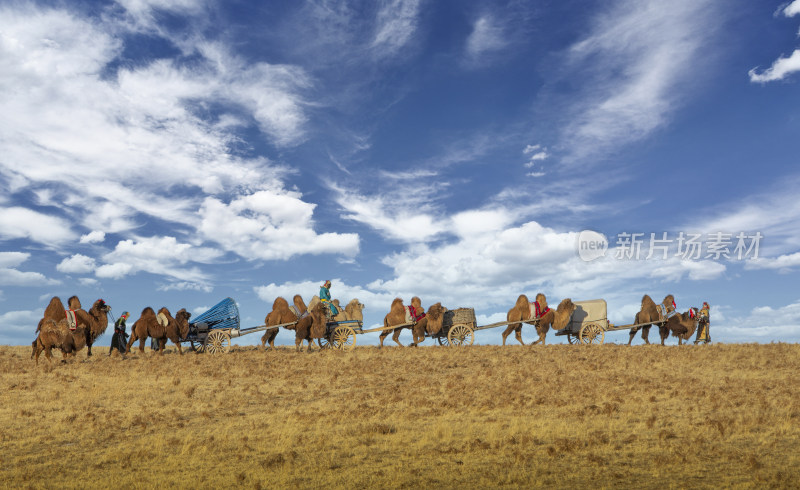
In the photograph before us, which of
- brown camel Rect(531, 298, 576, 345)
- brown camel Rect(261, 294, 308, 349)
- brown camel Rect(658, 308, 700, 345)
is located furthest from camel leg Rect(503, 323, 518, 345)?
brown camel Rect(261, 294, 308, 349)

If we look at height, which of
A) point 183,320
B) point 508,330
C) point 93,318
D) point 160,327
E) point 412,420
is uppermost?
point 93,318

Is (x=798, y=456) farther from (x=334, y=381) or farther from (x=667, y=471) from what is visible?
(x=334, y=381)

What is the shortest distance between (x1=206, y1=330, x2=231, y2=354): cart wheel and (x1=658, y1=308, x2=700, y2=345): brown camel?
22441mm

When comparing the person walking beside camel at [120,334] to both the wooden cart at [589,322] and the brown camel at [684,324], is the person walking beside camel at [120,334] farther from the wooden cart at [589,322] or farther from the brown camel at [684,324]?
the brown camel at [684,324]

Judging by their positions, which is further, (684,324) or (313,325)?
(684,324)

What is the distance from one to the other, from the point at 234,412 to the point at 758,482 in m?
12.8

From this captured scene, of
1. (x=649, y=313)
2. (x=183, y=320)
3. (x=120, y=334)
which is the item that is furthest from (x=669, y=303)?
(x=120, y=334)

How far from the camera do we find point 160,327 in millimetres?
28844

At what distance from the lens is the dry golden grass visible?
423 inches

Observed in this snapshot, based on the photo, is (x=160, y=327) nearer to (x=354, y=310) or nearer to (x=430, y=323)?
(x=354, y=310)

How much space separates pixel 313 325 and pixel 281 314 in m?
2.33

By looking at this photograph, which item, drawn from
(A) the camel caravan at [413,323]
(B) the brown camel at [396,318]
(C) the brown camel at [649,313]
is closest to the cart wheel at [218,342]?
(A) the camel caravan at [413,323]

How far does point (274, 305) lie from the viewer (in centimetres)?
3070

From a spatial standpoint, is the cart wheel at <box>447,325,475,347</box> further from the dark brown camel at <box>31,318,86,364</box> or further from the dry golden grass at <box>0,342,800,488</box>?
the dark brown camel at <box>31,318,86,364</box>
